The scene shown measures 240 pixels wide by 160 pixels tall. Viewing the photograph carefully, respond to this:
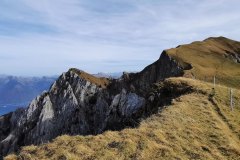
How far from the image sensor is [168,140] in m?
29.0

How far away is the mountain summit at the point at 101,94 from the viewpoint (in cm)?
9100

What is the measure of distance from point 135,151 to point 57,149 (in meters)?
5.53

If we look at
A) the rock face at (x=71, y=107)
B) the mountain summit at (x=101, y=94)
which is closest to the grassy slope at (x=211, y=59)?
the mountain summit at (x=101, y=94)

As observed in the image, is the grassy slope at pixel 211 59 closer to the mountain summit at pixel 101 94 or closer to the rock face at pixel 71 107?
the mountain summit at pixel 101 94

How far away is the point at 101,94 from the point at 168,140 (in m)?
103

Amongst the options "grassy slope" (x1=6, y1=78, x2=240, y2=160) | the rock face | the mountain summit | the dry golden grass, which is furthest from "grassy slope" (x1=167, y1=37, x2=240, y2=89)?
the dry golden grass

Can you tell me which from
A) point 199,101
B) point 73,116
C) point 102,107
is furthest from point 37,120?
point 199,101

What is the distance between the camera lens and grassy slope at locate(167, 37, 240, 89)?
77.9 metres

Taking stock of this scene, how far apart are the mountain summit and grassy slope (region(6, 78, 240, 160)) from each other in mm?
38706

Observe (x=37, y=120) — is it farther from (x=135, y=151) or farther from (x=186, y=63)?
(x=135, y=151)

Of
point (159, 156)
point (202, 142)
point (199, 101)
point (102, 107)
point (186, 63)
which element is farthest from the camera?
point (102, 107)

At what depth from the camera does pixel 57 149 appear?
2581 cm

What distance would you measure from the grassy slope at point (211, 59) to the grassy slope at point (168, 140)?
3647 cm

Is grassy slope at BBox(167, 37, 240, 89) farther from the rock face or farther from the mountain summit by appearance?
the rock face
